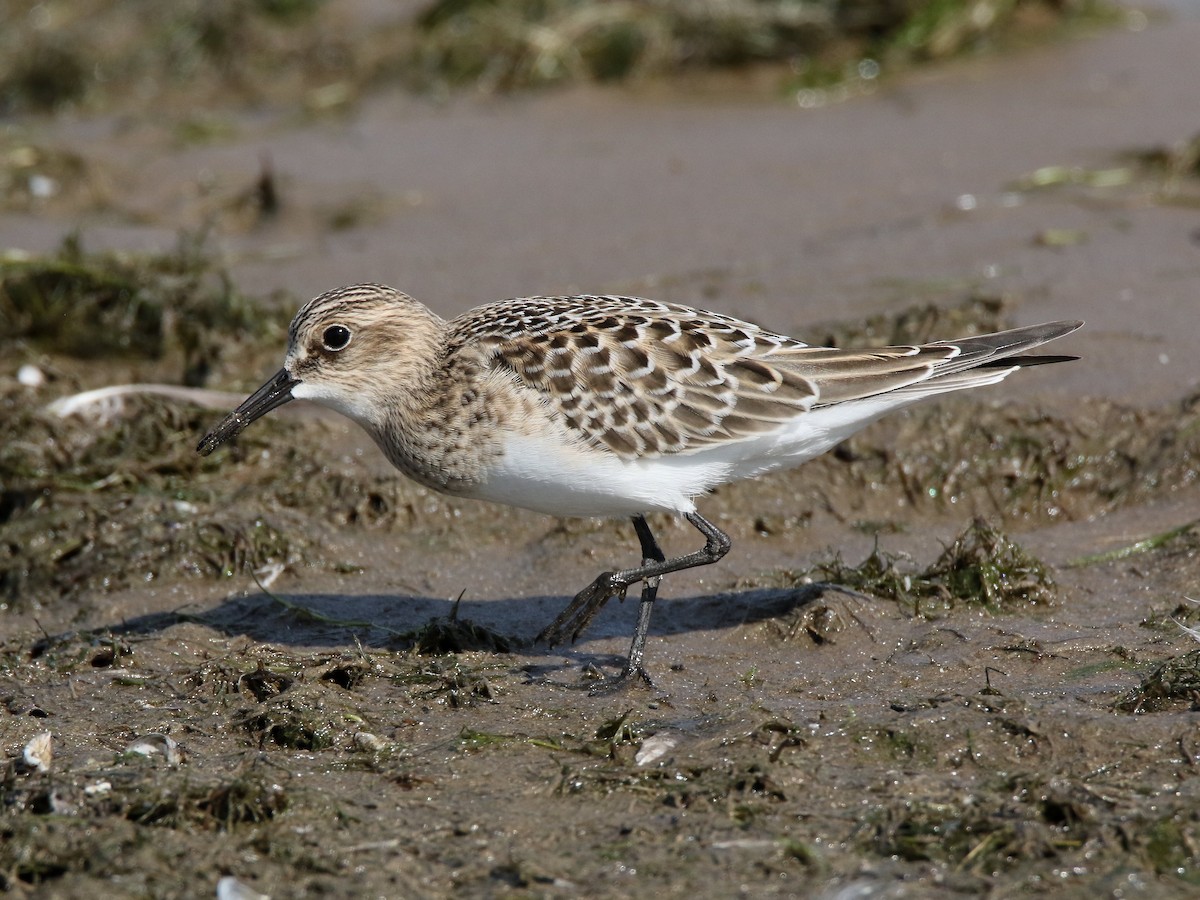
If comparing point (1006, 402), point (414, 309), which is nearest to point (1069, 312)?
point (1006, 402)

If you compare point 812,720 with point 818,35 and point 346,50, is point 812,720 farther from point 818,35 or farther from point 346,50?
point 346,50

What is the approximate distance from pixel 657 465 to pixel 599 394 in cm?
37

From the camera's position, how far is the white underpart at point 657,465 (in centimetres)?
600

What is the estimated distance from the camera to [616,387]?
241 inches

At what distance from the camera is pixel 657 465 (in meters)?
6.16

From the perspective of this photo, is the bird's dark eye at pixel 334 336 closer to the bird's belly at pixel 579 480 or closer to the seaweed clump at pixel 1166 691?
the bird's belly at pixel 579 480

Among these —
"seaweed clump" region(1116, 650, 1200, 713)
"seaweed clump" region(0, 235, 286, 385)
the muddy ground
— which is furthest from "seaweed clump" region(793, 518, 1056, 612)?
"seaweed clump" region(0, 235, 286, 385)

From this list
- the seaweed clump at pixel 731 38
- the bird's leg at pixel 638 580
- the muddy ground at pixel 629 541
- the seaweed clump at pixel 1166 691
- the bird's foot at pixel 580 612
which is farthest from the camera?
the seaweed clump at pixel 731 38

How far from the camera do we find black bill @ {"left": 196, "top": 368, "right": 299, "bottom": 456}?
6484 mm

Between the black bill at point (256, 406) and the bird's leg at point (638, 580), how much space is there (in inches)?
59.1

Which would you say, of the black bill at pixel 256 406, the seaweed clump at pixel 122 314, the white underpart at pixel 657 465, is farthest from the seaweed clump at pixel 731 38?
the black bill at pixel 256 406

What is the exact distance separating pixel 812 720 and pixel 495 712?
→ 1196 mm

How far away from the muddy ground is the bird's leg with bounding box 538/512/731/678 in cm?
16

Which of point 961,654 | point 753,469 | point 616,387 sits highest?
point 616,387
